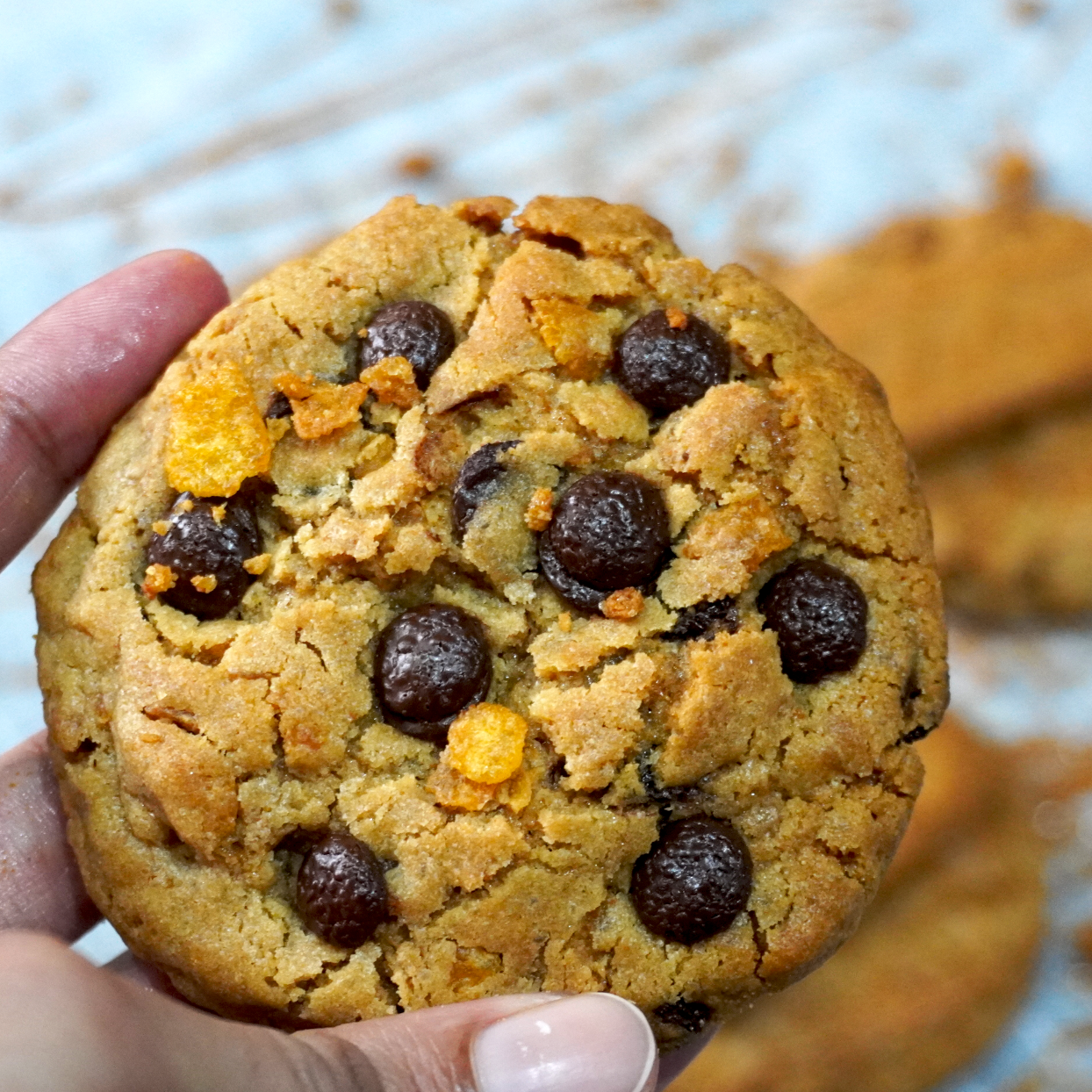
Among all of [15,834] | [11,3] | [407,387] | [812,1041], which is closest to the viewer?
[407,387]

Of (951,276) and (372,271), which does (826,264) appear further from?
(372,271)

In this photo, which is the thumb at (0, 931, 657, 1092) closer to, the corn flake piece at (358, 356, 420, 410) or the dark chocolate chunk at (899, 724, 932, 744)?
the dark chocolate chunk at (899, 724, 932, 744)

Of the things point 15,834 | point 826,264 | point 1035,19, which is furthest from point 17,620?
point 1035,19

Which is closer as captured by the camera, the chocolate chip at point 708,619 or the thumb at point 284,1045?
the thumb at point 284,1045

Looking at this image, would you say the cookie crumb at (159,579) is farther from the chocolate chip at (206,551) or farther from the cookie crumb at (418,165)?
the cookie crumb at (418,165)


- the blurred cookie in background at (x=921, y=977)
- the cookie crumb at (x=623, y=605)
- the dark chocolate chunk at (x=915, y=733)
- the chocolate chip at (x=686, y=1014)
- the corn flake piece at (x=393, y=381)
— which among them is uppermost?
the corn flake piece at (x=393, y=381)

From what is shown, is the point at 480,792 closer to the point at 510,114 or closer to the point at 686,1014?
the point at 686,1014

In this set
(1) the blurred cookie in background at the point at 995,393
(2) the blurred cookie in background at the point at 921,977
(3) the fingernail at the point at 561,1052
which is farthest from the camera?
(1) the blurred cookie in background at the point at 995,393

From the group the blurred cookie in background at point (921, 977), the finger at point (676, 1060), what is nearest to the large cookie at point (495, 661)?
the finger at point (676, 1060)

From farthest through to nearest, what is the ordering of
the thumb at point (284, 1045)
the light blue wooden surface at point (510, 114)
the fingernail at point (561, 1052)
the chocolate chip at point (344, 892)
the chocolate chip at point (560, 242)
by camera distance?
the light blue wooden surface at point (510, 114) < the chocolate chip at point (560, 242) < the chocolate chip at point (344, 892) < the fingernail at point (561, 1052) < the thumb at point (284, 1045)
